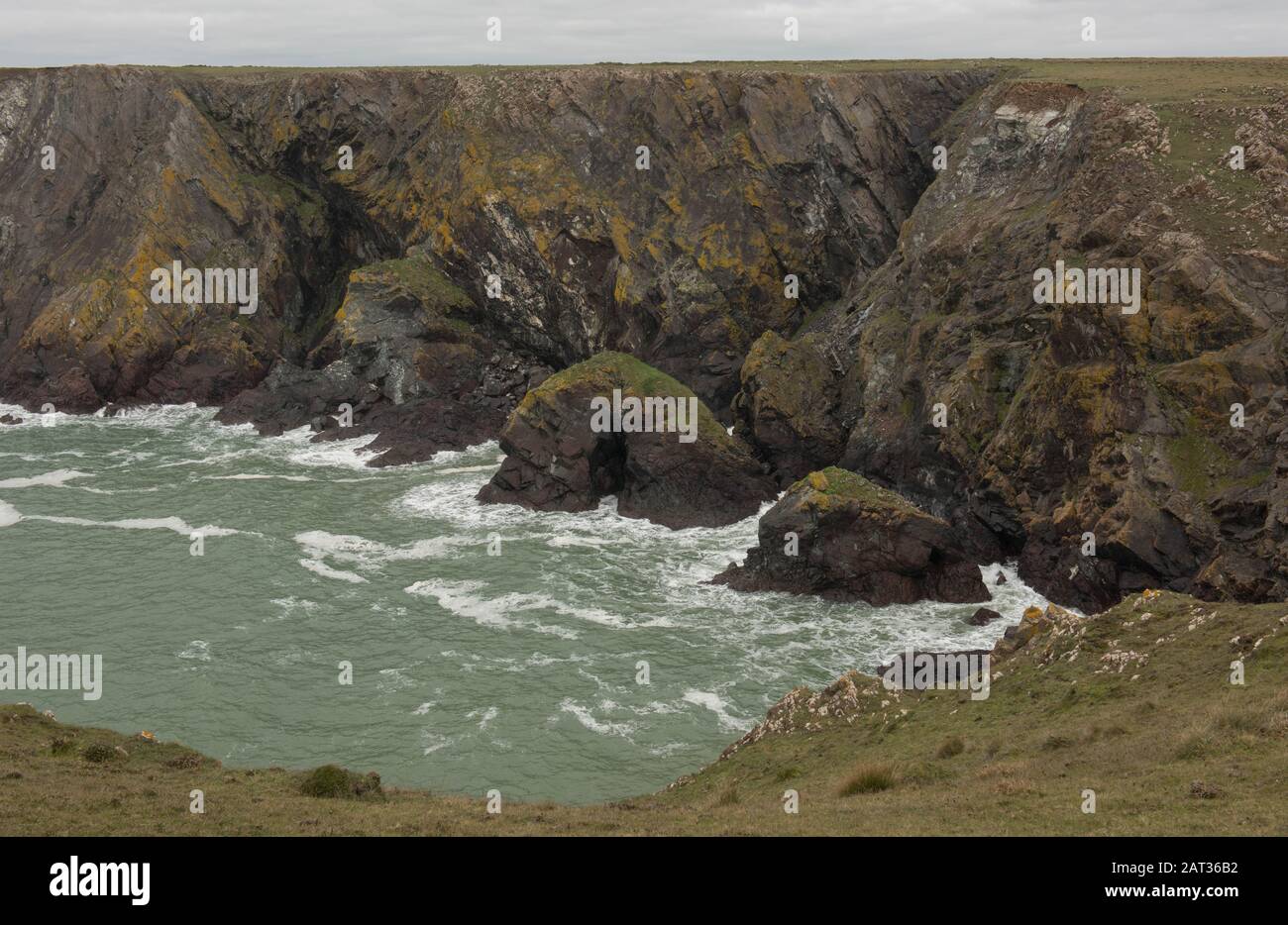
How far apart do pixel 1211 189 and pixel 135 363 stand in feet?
254

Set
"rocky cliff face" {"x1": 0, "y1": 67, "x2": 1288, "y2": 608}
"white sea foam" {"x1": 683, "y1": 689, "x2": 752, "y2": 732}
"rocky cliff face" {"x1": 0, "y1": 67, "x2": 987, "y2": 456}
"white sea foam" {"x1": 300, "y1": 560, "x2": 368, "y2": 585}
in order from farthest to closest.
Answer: "rocky cliff face" {"x1": 0, "y1": 67, "x2": 987, "y2": 456}, "white sea foam" {"x1": 300, "y1": 560, "x2": 368, "y2": 585}, "rocky cliff face" {"x1": 0, "y1": 67, "x2": 1288, "y2": 608}, "white sea foam" {"x1": 683, "y1": 689, "x2": 752, "y2": 732}

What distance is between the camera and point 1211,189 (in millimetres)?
54656

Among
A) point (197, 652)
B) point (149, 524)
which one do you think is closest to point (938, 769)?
point (197, 652)

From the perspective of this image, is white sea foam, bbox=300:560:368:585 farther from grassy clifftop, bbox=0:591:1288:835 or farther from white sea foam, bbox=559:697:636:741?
grassy clifftop, bbox=0:591:1288:835

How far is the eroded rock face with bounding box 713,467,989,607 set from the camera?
52.2m

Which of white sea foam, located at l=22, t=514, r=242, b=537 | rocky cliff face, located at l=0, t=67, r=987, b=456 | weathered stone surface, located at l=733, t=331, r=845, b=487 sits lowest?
white sea foam, located at l=22, t=514, r=242, b=537

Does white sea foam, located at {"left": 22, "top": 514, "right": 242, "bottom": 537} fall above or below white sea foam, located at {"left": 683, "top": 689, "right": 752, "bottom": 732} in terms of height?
above

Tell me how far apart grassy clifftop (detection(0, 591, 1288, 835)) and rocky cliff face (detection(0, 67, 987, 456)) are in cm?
4642

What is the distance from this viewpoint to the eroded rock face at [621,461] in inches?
2562

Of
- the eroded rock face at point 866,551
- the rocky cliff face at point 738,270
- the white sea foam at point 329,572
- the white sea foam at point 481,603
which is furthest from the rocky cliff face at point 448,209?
the eroded rock face at point 866,551

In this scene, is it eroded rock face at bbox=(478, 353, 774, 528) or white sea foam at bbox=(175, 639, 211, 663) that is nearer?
white sea foam at bbox=(175, 639, 211, 663)

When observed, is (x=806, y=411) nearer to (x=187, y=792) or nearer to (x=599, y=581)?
(x=599, y=581)

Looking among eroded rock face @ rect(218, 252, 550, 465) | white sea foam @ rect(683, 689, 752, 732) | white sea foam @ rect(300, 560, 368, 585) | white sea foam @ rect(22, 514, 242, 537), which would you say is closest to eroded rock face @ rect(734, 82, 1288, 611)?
white sea foam @ rect(683, 689, 752, 732)

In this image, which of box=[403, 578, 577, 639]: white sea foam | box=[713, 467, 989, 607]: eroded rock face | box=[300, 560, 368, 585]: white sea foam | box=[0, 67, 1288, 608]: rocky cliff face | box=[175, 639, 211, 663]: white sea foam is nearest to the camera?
box=[175, 639, 211, 663]: white sea foam
